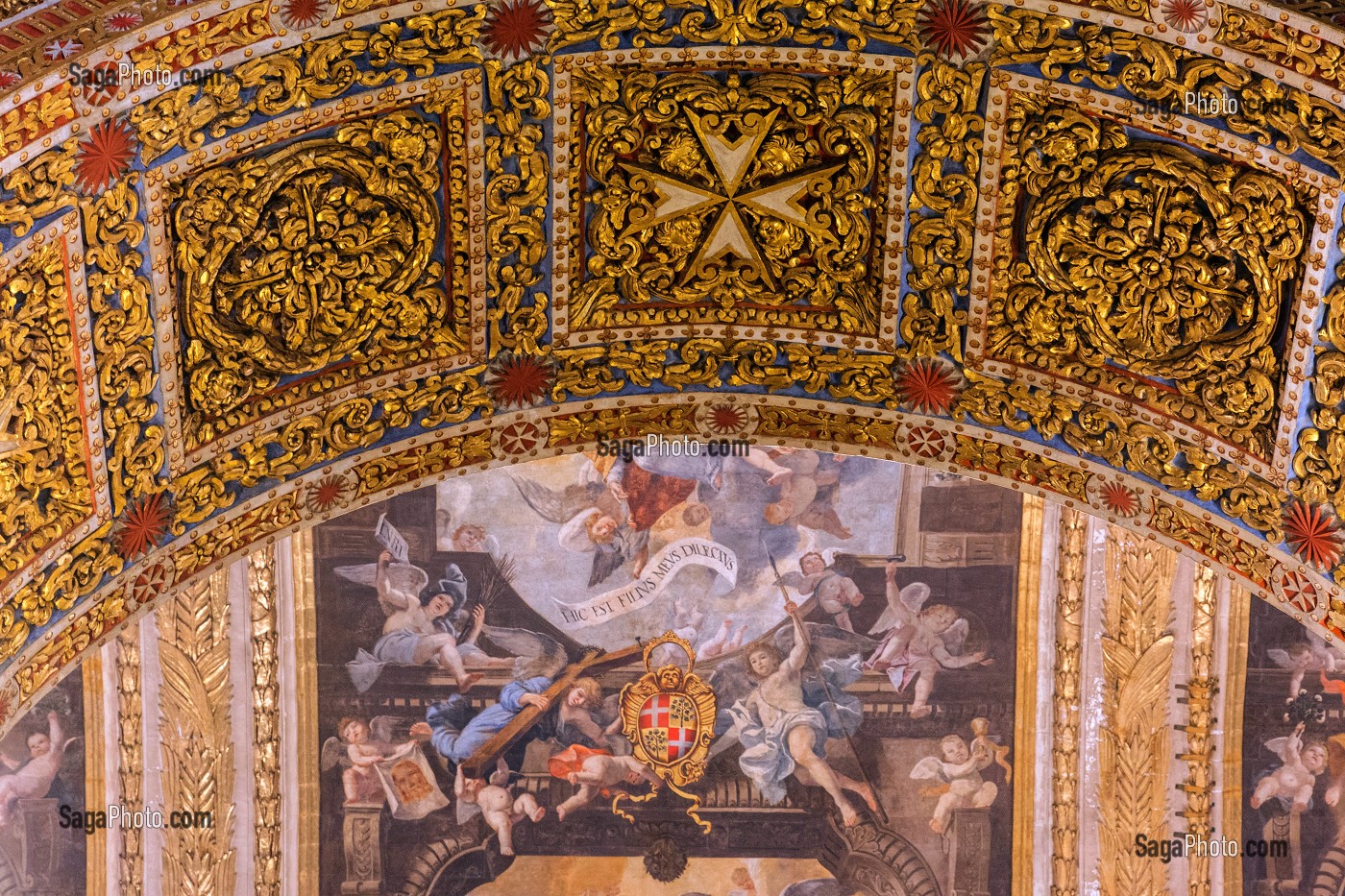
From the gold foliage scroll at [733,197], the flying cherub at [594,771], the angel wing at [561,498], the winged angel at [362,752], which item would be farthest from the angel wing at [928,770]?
the gold foliage scroll at [733,197]

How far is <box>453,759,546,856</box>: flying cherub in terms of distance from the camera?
1555 cm

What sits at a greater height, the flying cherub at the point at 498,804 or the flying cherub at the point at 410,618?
the flying cherub at the point at 410,618

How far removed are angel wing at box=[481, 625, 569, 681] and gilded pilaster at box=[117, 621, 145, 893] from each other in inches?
110

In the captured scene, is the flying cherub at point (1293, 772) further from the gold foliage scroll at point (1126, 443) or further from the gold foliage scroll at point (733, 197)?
the gold foliage scroll at point (733, 197)

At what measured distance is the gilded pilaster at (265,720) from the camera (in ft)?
49.4

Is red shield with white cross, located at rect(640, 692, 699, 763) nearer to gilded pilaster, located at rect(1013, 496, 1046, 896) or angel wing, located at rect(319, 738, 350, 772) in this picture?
angel wing, located at rect(319, 738, 350, 772)

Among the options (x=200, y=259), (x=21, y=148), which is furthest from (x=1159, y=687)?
(x=21, y=148)

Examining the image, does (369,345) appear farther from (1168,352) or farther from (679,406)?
(1168,352)

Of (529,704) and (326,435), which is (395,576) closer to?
(529,704)

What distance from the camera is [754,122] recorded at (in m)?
8.93

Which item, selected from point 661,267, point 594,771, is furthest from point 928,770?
point 661,267

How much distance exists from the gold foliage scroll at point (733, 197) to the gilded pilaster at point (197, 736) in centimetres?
688

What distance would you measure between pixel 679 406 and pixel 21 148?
138 inches

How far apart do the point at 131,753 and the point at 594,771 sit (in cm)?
375
